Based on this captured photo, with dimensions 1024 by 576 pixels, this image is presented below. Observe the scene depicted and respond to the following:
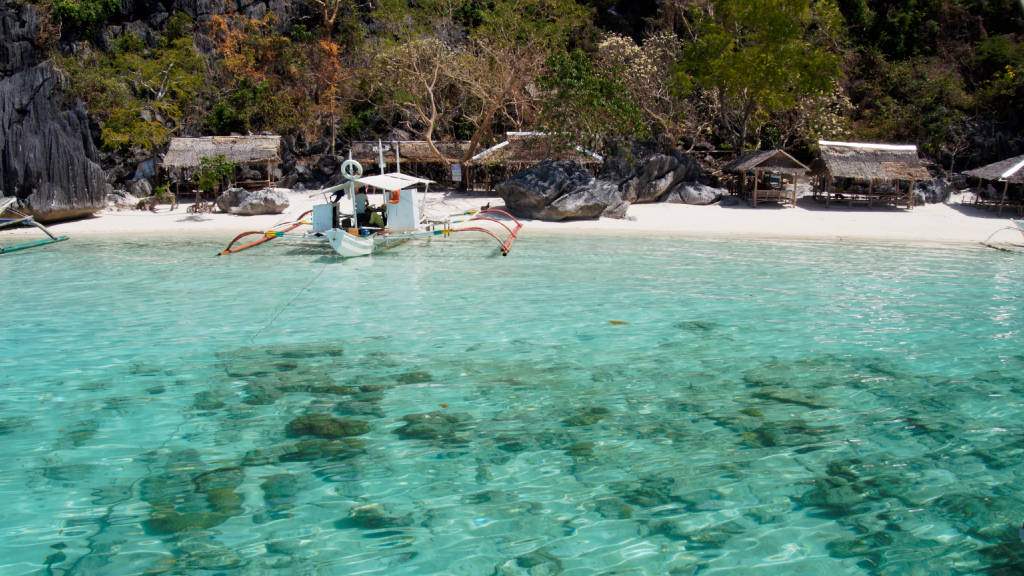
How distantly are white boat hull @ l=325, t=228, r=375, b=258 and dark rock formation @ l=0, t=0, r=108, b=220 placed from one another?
425 inches

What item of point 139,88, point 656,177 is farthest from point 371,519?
point 139,88

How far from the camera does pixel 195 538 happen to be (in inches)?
147

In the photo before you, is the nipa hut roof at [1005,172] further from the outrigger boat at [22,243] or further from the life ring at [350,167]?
the outrigger boat at [22,243]

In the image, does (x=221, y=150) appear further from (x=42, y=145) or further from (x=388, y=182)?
(x=388, y=182)

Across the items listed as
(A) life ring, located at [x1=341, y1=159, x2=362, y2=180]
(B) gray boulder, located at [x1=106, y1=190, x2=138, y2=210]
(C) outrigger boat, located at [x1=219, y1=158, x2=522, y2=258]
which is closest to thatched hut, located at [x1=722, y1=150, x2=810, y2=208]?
(C) outrigger boat, located at [x1=219, y1=158, x2=522, y2=258]

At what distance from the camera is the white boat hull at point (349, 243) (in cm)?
1303

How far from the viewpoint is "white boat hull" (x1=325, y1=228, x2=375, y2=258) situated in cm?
1303

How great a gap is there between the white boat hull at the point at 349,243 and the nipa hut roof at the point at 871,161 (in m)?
15.6

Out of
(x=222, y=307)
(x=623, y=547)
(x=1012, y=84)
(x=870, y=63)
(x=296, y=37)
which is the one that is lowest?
(x=623, y=547)

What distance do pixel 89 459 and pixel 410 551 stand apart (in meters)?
2.62

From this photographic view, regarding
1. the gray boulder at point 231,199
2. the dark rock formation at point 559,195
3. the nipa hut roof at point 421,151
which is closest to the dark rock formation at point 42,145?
the gray boulder at point 231,199

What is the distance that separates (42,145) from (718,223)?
19.2 metres

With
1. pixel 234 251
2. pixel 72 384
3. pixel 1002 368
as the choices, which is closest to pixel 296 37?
pixel 234 251

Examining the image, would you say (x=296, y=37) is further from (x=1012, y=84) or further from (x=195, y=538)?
(x=195, y=538)
